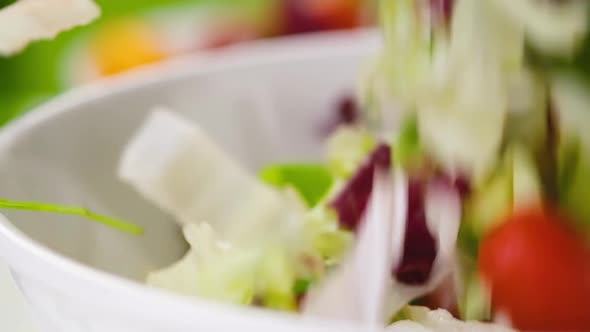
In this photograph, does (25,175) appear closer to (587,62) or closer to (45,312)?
(45,312)

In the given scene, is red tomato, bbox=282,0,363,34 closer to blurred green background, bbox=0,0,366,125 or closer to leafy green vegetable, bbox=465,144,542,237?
blurred green background, bbox=0,0,366,125

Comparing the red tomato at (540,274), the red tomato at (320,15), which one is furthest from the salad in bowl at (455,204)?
the red tomato at (320,15)

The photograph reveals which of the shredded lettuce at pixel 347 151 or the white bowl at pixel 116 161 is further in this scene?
the shredded lettuce at pixel 347 151

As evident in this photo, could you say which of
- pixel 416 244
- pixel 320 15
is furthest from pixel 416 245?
pixel 320 15

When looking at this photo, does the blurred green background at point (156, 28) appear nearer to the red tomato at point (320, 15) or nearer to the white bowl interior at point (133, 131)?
the red tomato at point (320, 15)

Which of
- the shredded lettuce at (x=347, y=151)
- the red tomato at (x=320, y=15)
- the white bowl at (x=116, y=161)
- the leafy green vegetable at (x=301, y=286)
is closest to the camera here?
the white bowl at (x=116, y=161)

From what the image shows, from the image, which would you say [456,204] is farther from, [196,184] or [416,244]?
[196,184]
